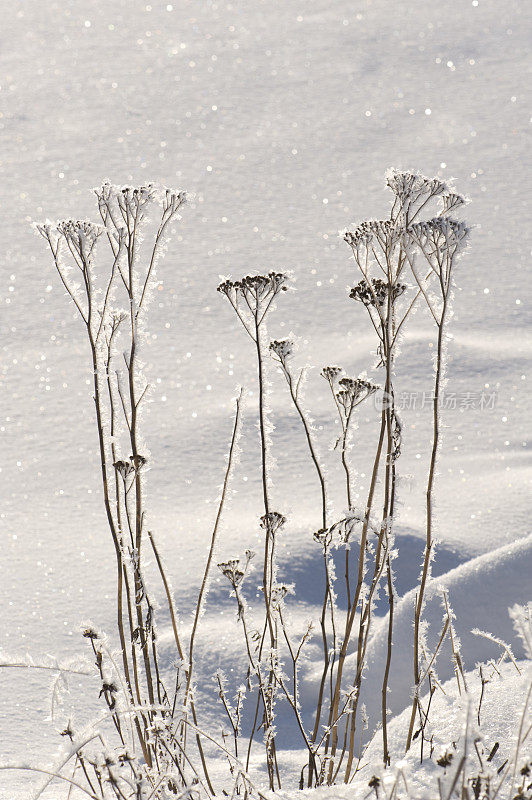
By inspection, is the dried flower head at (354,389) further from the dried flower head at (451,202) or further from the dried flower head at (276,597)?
the dried flower head at (276,597)

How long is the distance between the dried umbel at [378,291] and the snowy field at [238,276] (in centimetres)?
36

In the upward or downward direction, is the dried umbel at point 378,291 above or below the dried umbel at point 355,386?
above

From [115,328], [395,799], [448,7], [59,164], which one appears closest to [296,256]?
[59,164]

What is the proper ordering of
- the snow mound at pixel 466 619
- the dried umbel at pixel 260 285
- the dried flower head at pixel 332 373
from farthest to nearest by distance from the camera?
the snow mound at pixel 466 619 < the dried flower head at pixel 332 373 < the dried umbel at pixel 260 285

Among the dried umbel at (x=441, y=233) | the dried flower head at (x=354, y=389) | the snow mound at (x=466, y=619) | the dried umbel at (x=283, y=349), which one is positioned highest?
the dried umbel at (x=441, y=233)

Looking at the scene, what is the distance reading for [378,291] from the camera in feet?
3.86

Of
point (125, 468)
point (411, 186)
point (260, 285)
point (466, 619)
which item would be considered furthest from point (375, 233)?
point (466, 619)

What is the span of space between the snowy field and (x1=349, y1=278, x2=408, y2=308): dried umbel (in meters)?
0.36

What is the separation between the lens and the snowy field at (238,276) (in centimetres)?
253

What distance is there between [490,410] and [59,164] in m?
5.33

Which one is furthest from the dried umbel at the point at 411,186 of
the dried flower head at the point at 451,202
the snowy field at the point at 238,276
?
the snowy field at the point at 238,276

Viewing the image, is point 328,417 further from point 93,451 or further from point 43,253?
point 43,253

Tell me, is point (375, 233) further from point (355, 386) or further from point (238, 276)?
point (238, 276)

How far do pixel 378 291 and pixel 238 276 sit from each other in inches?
164
